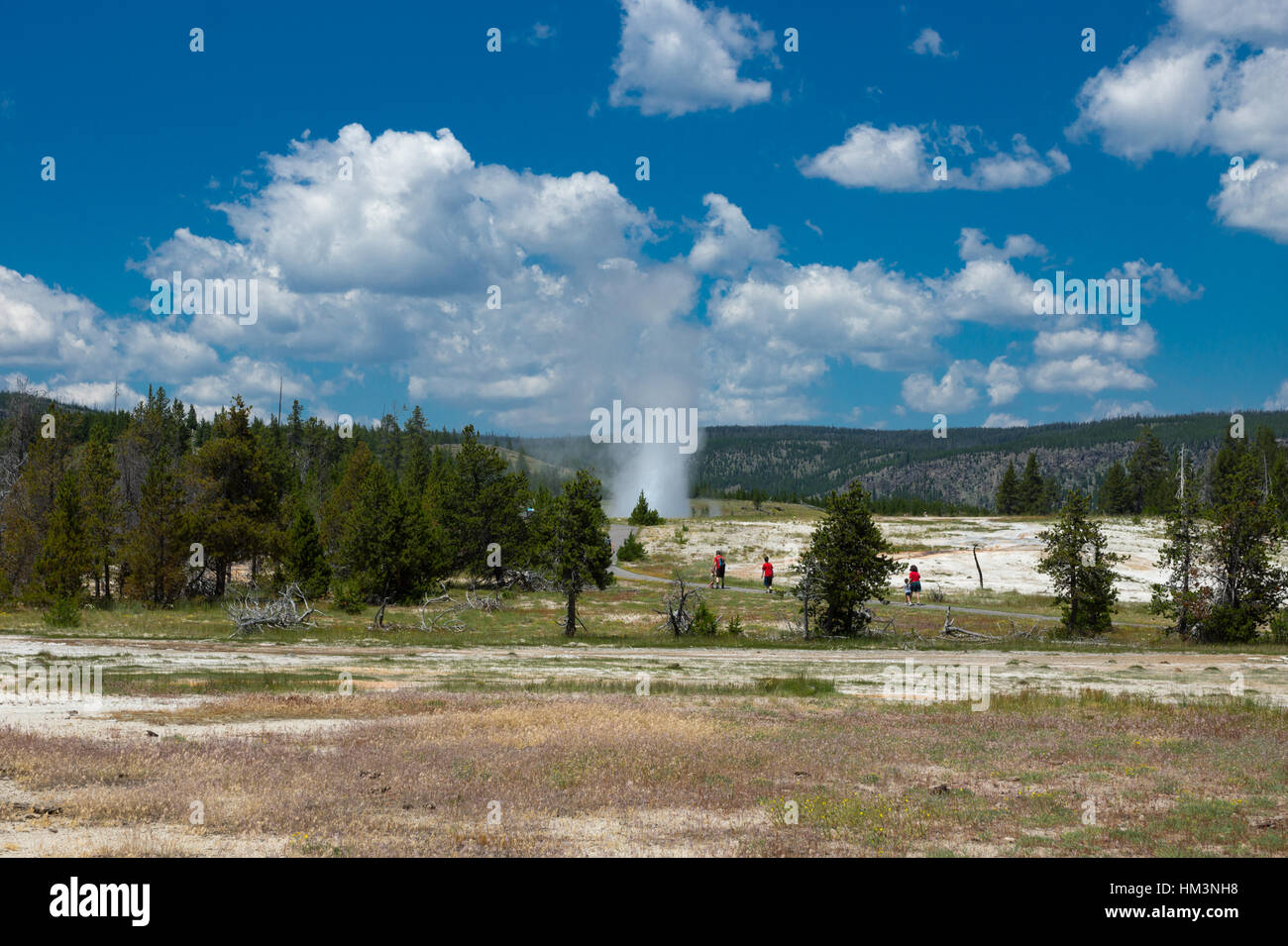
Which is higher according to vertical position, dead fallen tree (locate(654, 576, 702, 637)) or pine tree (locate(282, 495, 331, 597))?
pine tree (locate(282, 495, 331, 597))

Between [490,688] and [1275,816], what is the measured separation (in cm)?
1832

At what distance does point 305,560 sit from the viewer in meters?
56.4

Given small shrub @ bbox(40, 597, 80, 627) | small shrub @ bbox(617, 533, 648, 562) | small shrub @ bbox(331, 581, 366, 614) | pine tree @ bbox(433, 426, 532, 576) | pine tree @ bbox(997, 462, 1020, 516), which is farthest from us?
pine tree @ bbox(997, 462, 1020, 516)

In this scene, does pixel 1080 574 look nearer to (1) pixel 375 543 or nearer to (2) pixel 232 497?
(1) pixel 375 543

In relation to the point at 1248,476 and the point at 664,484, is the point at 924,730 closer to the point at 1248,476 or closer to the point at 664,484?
the point at 1248,476

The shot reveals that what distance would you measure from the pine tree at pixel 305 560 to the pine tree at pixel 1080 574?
4135cm

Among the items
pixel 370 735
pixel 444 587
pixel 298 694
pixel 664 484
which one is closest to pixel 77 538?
pixel 444 587

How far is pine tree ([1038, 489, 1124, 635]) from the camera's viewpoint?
4338 cm

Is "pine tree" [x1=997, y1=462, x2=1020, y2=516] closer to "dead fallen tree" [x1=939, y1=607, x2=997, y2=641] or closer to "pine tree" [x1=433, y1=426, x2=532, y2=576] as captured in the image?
"pine tree" [x1=433, y1=426, x2=532, y2=576]

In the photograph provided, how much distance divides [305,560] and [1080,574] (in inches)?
1730

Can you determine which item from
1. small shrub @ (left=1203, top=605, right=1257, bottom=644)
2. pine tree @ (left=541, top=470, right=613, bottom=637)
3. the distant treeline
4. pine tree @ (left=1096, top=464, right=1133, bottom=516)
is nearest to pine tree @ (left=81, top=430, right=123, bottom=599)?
the distant treeline

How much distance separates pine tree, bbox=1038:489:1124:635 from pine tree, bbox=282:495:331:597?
4135 centimetres

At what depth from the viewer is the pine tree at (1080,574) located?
43.4 meters

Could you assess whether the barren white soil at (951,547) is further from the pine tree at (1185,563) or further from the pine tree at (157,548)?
the pine tree at (157,548)
